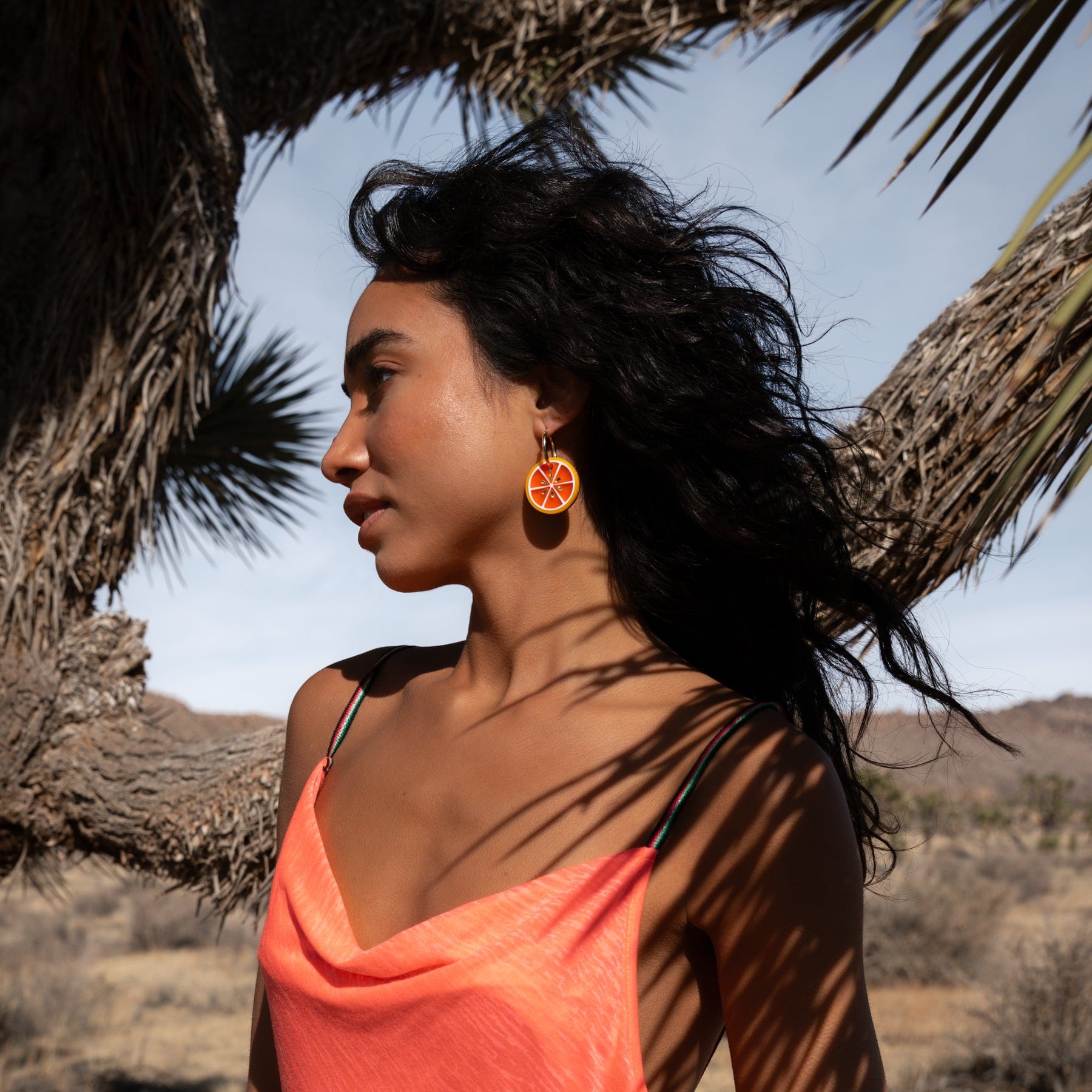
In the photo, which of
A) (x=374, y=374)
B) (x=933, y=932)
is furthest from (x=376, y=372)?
(x=933, y=932)

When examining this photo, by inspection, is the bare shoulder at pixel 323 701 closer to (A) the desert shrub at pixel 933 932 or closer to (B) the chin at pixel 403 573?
(B) the chin at pixel 403 573

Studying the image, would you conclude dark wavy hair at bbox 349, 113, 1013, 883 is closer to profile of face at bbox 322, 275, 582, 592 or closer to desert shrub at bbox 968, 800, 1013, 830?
profile of face at bbox 322, 275, 582, 592

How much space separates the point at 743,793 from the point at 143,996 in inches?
396

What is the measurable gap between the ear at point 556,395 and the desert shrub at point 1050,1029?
21.1ft

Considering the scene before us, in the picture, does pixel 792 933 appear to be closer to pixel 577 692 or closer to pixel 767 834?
pixel 767 834

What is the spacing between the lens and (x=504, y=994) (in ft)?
3.83

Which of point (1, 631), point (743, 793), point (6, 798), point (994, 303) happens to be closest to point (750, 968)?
point (743, 793)

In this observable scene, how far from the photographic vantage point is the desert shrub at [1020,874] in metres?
13.1

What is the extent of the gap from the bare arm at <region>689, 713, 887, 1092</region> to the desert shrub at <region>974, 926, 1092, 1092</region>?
20.9 ft

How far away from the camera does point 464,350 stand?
145cm

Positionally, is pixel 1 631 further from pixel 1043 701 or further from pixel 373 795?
pixel 1043 701

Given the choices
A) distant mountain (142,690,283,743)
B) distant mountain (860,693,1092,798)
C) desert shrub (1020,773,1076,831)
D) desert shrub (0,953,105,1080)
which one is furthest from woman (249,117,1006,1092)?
distant mountain (860,693,1092,798)

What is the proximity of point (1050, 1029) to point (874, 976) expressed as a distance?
3.06 meters

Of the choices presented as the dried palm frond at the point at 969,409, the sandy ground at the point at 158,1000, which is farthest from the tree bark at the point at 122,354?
the sandy ground at the point at 158,1000
